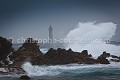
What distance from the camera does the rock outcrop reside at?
41.8 metres

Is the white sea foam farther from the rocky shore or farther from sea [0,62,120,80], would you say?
the rocky shore

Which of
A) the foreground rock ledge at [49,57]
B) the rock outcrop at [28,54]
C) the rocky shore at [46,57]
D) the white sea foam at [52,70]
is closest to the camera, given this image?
the white sea foam at [52,70]

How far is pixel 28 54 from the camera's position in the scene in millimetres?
44656

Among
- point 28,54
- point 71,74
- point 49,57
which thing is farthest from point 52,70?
point 49,57

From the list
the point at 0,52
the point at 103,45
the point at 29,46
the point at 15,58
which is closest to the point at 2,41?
the point at 0,52

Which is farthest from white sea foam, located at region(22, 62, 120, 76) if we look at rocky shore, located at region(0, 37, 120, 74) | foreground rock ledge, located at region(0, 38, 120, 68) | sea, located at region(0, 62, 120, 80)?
foreground rock ledge, located at region(0, 38, 120, 68)

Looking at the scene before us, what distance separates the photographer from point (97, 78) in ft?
88.3

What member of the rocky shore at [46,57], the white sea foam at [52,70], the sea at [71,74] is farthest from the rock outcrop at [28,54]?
the sea at [71,74]

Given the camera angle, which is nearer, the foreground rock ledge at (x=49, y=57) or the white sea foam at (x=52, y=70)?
the white sea foam at (x=52, y=70)

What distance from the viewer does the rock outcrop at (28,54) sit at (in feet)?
137

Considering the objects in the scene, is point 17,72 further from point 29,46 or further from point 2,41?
point 29,46

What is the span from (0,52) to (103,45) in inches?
2111

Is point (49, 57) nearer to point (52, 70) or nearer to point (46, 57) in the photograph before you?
point (46, 57)

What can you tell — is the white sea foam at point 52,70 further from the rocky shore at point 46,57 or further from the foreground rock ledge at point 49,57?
the foreground rock ledge at point 49,57
